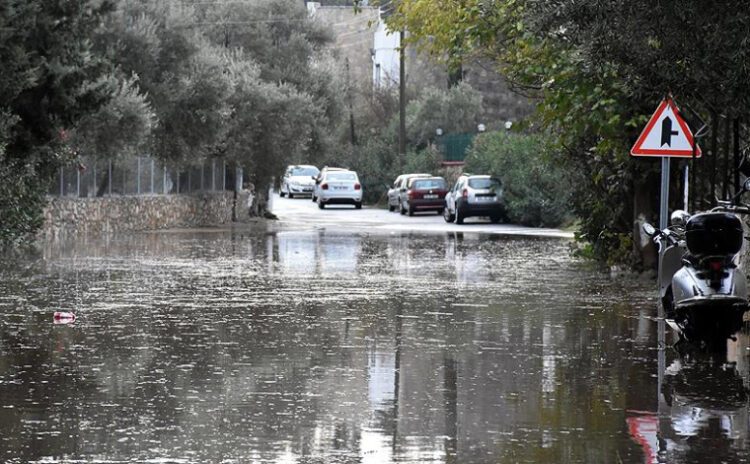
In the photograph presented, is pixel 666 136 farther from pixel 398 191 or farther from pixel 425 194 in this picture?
pixel 398 191

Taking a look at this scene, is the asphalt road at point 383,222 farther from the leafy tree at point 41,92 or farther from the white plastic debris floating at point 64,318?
the white plastic debris floating at point 64,318

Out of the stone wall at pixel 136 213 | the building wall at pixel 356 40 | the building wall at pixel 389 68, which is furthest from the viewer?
the building wall at pixel 356 40

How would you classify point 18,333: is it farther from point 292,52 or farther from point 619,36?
point 292,52

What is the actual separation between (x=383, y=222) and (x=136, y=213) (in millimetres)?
10756

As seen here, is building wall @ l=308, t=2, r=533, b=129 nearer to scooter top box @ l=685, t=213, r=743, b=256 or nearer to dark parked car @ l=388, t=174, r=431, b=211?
dark parked car @ l=388, t=174, r=431, b=211

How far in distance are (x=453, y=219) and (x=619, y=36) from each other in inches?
1482

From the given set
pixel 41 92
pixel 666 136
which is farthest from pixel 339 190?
pixel 666 136

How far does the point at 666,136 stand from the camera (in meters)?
17.1

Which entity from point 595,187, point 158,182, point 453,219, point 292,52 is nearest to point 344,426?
point 595,187

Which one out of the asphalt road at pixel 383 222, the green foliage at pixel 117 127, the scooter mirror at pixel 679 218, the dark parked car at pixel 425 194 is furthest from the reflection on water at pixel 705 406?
the dark parked car at pixel 425 194

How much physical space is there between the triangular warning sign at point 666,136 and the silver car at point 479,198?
3011 centimetres

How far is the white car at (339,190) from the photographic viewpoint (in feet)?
207

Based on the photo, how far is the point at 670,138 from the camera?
56.0 ft

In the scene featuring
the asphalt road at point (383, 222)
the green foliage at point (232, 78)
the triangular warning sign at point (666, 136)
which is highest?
the green foliage at point (232, 78)
